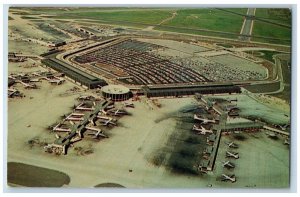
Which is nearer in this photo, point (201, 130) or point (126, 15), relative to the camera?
point (201, 130)

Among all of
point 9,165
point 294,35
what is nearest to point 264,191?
point 294,35

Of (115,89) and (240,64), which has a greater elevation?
(240,64)

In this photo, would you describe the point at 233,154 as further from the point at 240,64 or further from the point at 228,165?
the point at 240,64

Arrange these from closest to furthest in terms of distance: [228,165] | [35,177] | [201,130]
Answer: [35,177] → [228,165] → [201,130]

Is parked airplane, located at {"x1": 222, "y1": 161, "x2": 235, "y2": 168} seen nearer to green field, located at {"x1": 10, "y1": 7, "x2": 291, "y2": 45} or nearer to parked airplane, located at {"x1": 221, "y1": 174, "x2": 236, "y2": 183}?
parked airplane, located at {"x1": 221, "y1": 174, "x2": 236, "y2": 183}

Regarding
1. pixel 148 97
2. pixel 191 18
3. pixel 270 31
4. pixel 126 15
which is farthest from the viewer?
pixel 191 18

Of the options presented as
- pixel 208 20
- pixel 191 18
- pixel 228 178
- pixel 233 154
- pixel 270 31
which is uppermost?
pixel 191 18

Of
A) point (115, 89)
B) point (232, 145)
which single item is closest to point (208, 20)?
point (115, 89)
